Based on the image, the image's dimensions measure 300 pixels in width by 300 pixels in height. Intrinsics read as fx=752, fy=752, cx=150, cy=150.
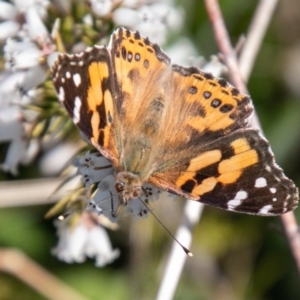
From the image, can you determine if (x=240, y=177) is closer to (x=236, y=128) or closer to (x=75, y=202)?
(x=236, y=128)

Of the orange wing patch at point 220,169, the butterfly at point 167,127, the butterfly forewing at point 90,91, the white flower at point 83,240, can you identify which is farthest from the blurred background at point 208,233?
the orange wing patch at point 220,169

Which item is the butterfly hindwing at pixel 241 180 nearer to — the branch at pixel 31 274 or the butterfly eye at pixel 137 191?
the butterfly eye at pixel 137 191

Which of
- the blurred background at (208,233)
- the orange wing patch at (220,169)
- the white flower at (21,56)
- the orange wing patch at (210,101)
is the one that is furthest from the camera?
the blurred background at (208,233)

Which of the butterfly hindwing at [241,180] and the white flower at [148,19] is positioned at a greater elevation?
the white flower at [148,19]

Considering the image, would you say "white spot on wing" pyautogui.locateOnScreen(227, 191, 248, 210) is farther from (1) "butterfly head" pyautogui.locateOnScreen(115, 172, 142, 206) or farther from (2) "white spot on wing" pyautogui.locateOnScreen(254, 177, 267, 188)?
(1) "butterfly head" pyautogui.locateOnScreen(115, 172, 142, 206)

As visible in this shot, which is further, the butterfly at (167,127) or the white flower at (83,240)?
the white flower at (83,240)

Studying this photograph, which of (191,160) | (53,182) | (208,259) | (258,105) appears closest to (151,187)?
(191,160)

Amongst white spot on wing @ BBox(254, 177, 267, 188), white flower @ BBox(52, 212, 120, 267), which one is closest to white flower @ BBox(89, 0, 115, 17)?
white flower @ BBox(52, 212, 120, 267)
